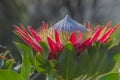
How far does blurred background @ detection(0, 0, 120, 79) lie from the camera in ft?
31.8

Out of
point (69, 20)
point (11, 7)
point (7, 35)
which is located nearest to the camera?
point (69, 20)

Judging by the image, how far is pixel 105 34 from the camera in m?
1.33

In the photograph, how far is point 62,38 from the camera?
133 cm

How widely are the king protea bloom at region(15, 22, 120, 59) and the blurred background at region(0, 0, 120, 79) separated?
7638 millimetres

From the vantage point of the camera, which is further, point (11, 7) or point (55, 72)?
point (11, 7)

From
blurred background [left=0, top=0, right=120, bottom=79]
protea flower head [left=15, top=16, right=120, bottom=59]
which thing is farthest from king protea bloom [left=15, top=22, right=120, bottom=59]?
blurred background [left=0, top=0, right=120, bottom=79]

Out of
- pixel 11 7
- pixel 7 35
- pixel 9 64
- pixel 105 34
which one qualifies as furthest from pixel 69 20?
pixel 11 7

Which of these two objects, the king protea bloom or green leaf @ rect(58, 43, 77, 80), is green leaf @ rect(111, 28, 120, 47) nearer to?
the king protea bloom

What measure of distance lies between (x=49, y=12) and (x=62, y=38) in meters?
10.0

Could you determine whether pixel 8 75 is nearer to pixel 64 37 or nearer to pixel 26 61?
pixel 26 61

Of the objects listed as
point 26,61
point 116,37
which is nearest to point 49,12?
point 116,37

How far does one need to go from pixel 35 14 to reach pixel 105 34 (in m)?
10.0

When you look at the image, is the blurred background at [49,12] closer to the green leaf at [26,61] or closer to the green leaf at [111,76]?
the green leaf at [26,61]

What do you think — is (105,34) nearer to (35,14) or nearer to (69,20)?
(69,20)
